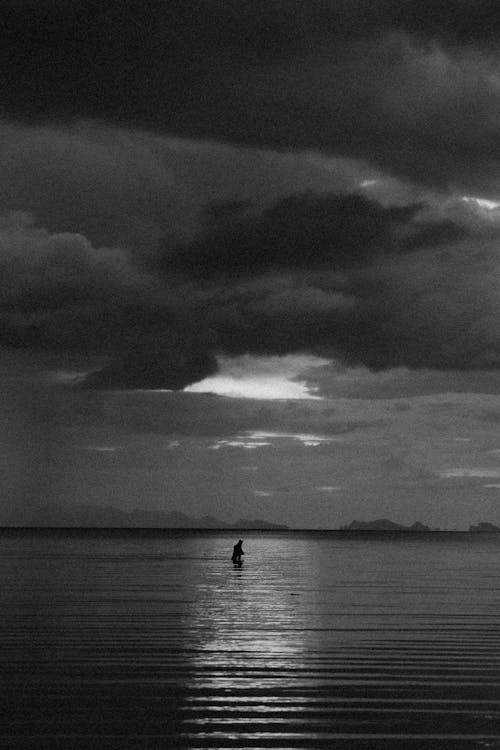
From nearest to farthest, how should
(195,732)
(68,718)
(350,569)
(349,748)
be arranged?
(349,748) < (195,732) < (68,718) < (350,569)

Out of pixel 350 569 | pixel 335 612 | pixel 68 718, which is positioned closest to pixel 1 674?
Answer: pixel 68 718

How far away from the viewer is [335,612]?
39.2 metres

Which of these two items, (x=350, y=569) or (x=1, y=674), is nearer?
(x=1, y=674)

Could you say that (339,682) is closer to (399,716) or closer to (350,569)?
(399,716)

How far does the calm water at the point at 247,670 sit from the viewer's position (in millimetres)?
17312

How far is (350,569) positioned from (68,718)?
62237 mm

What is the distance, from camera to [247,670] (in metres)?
23.7

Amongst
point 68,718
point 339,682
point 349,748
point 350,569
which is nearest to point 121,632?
point 339,682

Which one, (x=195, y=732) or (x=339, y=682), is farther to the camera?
(x=339, y=682)

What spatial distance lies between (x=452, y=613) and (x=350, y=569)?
39.5 meters

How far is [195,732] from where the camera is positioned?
56.3 ft

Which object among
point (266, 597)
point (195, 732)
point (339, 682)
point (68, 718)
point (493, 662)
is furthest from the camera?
point (266, 597)

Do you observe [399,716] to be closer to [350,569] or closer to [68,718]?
[68,718]

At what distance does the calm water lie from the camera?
17.3 metres
